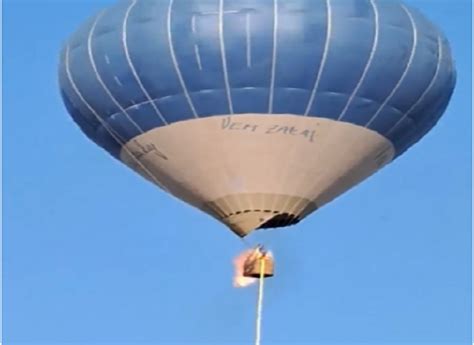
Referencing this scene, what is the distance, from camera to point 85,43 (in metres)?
29.1

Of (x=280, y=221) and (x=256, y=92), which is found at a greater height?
(x=256, y=92)

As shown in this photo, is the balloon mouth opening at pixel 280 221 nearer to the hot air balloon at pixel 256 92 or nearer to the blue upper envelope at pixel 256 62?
the hot air balloon at pixel 256 92

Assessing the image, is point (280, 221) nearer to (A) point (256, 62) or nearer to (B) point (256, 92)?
(B) point (256, 92)

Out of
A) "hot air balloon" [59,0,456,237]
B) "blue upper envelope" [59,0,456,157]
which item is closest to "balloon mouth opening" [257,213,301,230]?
"hot air balloon" [59,0,456,237]

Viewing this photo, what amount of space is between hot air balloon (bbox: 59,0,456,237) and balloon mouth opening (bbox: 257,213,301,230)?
11 millimetres

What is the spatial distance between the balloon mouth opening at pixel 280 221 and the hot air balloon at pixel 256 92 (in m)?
0.01

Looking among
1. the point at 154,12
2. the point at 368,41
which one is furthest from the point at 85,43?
the point at 368,41

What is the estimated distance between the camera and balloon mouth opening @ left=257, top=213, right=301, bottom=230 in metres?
28.7

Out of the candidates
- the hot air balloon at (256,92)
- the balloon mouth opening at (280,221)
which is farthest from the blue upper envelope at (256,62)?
the balloon mouth opening at (280,221)

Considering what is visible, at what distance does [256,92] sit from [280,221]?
59.1 inches

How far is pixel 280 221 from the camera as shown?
28781mm

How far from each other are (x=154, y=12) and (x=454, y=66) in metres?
3.57

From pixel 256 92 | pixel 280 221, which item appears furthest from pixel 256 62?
pixel 280 221

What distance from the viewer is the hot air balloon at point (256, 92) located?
28.2m
